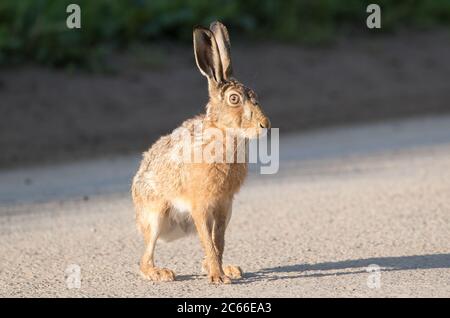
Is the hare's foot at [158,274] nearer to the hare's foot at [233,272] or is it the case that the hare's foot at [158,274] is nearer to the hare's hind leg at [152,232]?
the hare's hind leg at [152,232]

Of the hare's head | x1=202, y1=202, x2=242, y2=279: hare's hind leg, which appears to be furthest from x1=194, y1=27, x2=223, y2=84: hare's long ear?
x1=202, y1=202, x2=242, y2=279: hare's hind leg

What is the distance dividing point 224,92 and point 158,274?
1366 millimetres

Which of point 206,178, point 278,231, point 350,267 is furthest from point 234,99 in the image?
point 278,231

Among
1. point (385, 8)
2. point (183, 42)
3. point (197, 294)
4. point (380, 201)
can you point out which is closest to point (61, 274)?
point (197, 294)

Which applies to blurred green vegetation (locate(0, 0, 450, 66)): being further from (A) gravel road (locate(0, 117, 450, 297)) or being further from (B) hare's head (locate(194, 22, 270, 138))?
(B) hare's head (locate(194, 22, 270, 138))

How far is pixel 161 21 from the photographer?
59.1 ft

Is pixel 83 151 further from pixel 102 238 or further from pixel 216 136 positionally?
pixel 216 136

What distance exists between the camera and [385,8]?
837 inches

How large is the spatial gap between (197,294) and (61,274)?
4.12 feet

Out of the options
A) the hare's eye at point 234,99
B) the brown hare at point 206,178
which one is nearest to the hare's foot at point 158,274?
the brown hare at point 206,178

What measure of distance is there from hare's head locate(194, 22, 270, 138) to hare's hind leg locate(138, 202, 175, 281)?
746 millimetres

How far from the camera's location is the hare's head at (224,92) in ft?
22.1

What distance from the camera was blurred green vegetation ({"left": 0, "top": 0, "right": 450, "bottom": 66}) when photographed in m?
16.2

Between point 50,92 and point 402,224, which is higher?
point 50,92
